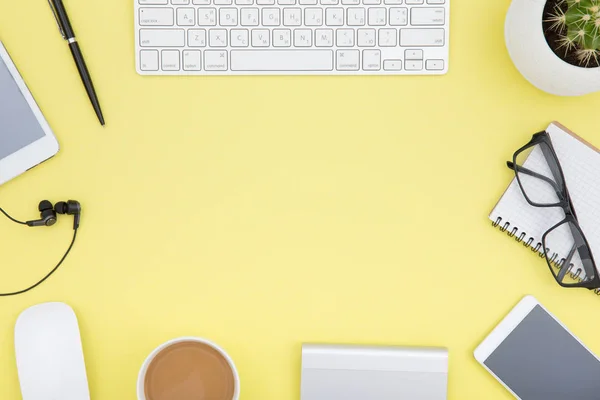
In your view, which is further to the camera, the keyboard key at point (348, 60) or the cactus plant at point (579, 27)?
the keyboard key at point (348, 60)

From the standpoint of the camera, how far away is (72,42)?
69cm

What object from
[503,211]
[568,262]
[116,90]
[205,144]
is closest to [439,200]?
[503,211]

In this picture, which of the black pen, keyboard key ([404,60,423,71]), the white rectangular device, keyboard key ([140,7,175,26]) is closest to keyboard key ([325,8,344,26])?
keyboard key ([404,60,423,71])

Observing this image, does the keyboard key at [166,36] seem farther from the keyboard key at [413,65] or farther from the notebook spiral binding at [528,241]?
the notebook spiral binding at [528,241]

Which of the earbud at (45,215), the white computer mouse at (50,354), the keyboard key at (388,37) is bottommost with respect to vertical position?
the white computer mouse at (50,354)

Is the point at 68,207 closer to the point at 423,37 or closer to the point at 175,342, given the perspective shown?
the point at 175,342

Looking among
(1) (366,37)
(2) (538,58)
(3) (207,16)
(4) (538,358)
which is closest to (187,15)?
(3) (207,16)

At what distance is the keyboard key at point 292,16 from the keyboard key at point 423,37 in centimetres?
14

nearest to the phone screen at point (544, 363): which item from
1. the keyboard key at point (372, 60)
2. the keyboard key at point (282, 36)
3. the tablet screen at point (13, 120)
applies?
the keyboard key at point (372, 60)

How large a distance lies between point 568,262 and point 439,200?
0.63 feet

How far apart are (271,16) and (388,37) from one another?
6.5 inches

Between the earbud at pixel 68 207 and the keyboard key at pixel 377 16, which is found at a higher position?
the keyboard key at pixel 377 16

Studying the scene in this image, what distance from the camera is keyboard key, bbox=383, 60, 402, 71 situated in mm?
690

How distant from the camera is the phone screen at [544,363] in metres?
0.70
